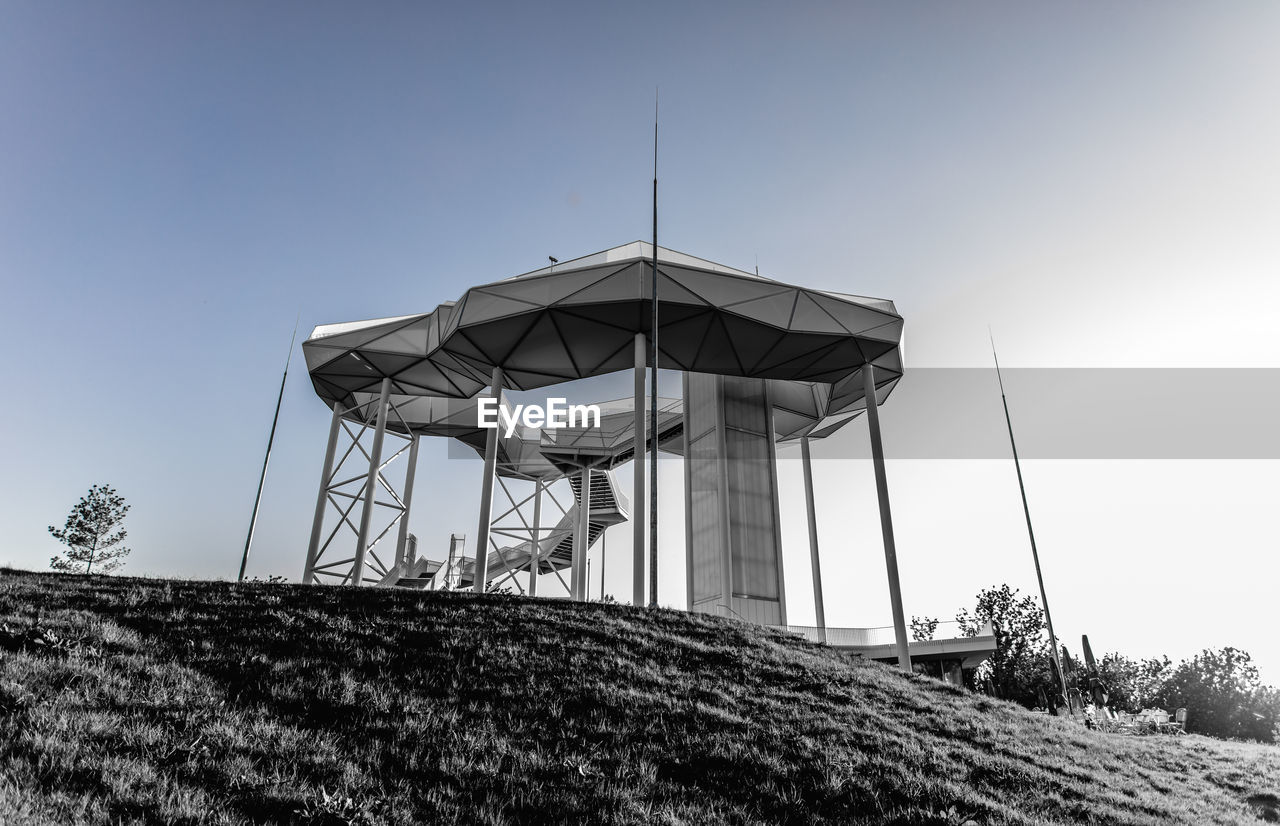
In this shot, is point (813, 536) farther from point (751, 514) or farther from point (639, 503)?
point (639, 503)

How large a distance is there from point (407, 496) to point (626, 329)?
15.2 meters

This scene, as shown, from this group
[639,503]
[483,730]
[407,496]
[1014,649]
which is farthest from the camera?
[1014,649]

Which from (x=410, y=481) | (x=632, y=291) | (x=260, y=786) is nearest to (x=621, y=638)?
(x=260, y=786)

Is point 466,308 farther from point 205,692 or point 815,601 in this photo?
point 815,601

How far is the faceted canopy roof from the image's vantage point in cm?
2070

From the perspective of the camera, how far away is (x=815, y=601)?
2855 centimetres

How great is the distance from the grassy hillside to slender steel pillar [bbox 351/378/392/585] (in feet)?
37.5

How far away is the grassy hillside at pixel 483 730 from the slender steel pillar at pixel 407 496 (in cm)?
1672

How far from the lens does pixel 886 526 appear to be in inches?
858

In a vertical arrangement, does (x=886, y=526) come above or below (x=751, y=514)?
below

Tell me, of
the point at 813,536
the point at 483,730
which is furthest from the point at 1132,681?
the point at 483,730

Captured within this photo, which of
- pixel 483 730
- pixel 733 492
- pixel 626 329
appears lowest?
pixel 483 730

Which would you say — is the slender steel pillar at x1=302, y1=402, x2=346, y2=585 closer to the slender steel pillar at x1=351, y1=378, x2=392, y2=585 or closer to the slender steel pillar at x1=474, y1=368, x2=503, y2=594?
the slender steel pillar at x1=351, y1=378, x2=392, y2=585

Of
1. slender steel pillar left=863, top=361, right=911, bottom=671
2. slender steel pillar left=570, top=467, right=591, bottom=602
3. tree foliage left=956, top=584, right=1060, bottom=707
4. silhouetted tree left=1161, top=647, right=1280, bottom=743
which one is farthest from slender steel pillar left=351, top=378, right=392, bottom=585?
silhouetted tree left=1161, top=647, right=1280, bottom=743
